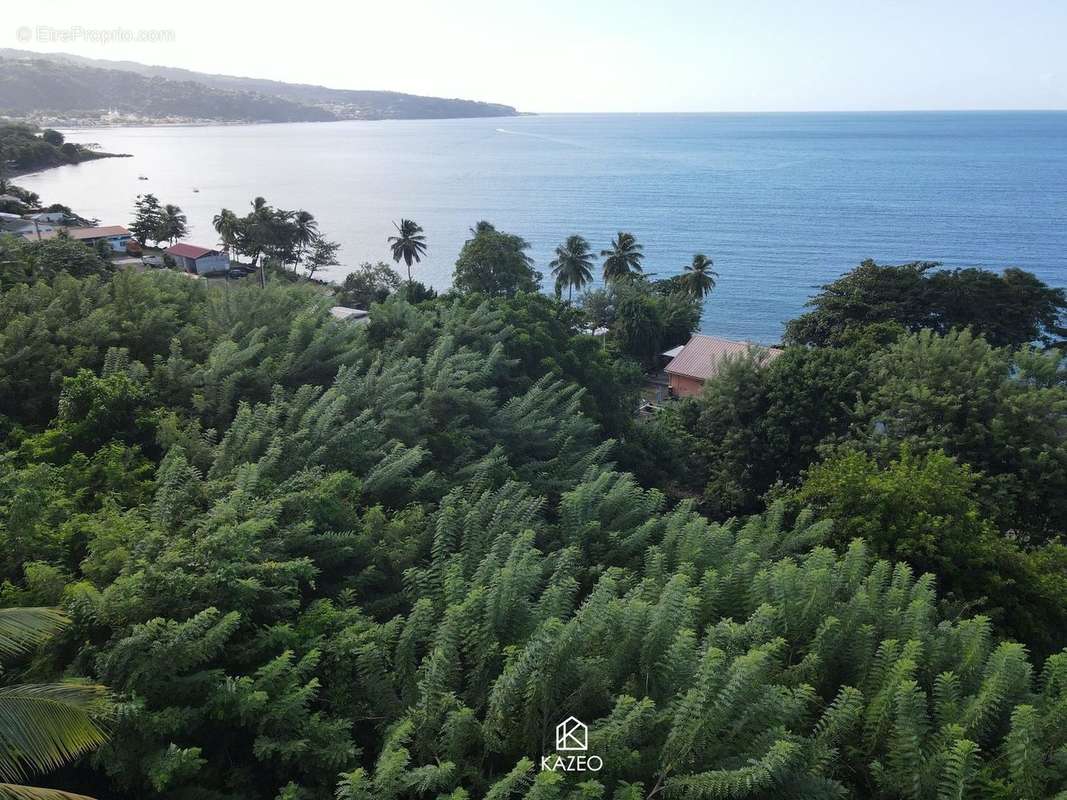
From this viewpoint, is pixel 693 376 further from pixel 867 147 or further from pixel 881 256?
pixel 867 147

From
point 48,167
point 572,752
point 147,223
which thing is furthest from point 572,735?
point 48,167

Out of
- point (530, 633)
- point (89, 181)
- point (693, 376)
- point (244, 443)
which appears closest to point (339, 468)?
point (244, 443)

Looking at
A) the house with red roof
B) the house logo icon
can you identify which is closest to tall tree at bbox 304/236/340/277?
the house with red roof

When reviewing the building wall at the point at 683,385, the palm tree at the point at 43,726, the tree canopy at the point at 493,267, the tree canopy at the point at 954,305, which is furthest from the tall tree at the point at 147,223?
the palm tree at the point at 43,726

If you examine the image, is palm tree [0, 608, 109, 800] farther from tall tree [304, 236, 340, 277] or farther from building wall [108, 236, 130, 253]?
building wall [108, 236, 130, 253]

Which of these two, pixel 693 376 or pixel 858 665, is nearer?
pixel 858 665

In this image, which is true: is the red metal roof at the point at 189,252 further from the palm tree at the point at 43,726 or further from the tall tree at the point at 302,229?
the palm tree at the point at 43,726
